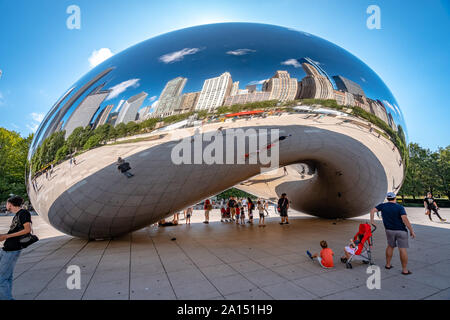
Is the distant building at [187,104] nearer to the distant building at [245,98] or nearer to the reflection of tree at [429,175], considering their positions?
the distant building at [245,98]

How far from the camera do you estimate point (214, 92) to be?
181 inches

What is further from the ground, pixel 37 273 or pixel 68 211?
pixel 68 211

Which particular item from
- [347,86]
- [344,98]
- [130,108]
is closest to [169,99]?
[130,108]

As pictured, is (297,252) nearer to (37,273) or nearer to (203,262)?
(203,262)

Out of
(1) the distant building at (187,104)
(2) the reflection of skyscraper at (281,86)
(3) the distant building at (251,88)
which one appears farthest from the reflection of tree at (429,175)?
(1) the distant building at (187,104)

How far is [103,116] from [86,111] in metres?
0.51

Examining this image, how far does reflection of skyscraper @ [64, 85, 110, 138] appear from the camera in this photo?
15.4 ft

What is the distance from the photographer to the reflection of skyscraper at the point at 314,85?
4891 millimetres

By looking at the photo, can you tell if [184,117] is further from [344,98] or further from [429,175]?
[429,175]

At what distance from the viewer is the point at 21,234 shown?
289cm

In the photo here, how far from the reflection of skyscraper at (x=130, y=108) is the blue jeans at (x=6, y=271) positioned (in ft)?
8.75

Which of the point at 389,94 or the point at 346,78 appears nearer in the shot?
the point at 346,78
